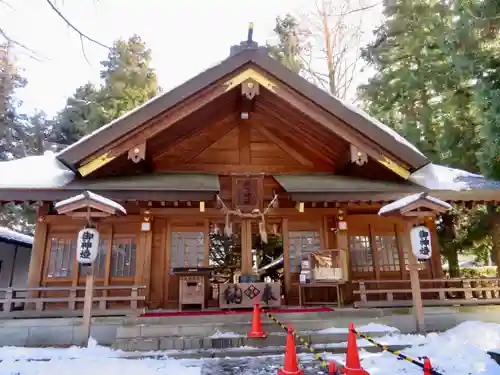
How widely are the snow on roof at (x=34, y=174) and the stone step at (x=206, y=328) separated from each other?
4014 millimetres

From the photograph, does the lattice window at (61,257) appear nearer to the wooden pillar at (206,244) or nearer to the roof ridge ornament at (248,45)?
the wooden pillar at (206,244)

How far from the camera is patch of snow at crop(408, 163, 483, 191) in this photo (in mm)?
9430

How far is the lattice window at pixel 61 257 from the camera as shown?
30.8ft

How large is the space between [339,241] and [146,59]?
56.1ft

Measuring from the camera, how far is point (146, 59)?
2152 centimetres

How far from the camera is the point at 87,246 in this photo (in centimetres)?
693

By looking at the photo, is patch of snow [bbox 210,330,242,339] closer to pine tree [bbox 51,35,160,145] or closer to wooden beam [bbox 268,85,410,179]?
wooden beam [bbox 268,85,410,179]

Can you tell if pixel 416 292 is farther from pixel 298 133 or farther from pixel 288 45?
pixel 288 45

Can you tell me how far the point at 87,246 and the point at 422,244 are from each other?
6.59 meters

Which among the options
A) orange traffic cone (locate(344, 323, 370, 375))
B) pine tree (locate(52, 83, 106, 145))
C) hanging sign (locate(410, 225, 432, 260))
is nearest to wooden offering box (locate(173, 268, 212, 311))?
orange traffic cone (locate(344, 323, 370, 375))

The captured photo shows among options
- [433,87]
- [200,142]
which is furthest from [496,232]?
[200,142]

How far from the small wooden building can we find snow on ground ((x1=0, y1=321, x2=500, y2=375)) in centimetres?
201

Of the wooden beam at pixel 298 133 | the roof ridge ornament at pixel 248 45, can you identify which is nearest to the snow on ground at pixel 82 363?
the wooden beam at pixel 298 133

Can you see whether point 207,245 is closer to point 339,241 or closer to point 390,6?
point 339,241
